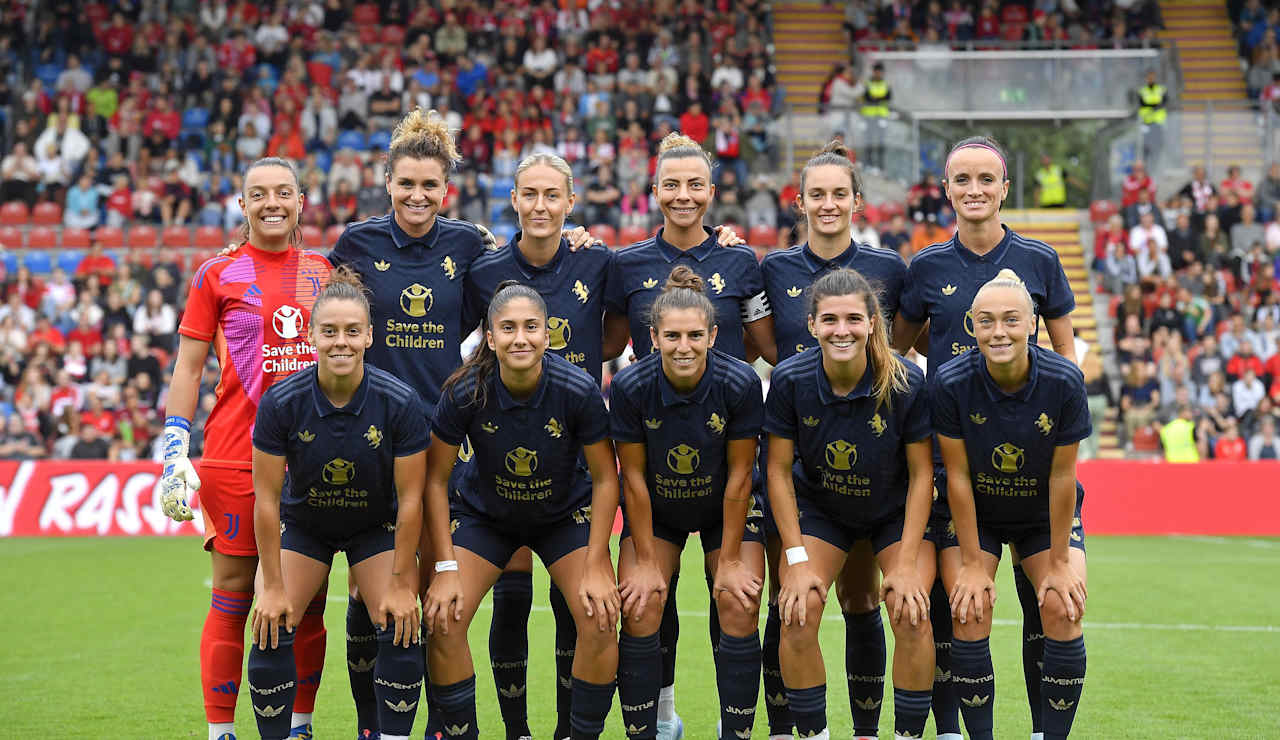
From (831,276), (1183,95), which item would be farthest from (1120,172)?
(831,276)

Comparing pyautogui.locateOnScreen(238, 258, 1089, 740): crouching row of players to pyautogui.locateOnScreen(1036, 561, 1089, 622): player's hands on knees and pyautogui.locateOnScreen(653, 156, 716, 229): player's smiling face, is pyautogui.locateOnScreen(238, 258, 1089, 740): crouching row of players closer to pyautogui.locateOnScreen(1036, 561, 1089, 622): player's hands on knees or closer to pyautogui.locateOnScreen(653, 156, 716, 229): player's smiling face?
pyautogui.locateOnScreen(1036, 561, 1089, 622): player's hands on knees

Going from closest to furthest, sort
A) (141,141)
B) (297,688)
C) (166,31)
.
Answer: (297,688) → (141,141) → (166,31)

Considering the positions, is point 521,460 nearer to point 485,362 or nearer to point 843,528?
point 485,362

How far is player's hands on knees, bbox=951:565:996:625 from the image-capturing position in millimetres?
5098

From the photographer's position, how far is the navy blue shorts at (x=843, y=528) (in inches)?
210

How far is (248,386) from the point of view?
17.9 ft

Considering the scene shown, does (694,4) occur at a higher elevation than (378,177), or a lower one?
higher

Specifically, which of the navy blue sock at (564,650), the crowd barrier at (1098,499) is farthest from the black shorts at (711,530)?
the crowd barrier at (1098,499)

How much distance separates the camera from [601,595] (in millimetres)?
5188

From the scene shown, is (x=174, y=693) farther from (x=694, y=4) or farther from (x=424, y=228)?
(x=694, y=4)

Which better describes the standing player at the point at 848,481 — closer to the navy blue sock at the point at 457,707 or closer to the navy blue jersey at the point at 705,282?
the navy blue jersey at the point at 705,282

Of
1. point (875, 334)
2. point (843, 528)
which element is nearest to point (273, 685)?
point (843, 528)

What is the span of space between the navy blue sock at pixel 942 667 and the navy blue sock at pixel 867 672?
8.8 inches

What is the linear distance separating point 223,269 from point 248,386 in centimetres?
49
